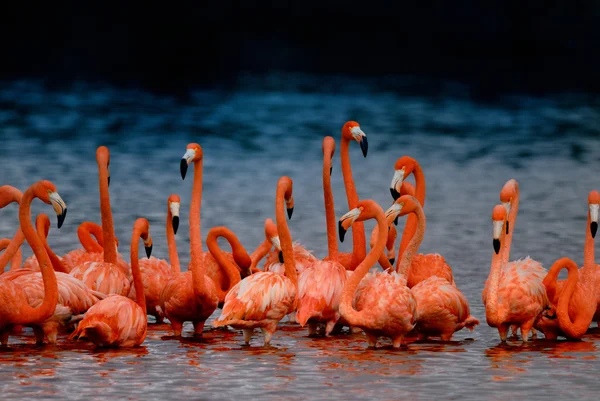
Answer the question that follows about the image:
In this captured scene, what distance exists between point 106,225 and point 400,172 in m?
2.74

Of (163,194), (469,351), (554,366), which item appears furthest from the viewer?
(163,194)

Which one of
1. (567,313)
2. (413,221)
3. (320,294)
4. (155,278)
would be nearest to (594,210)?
(567,313)

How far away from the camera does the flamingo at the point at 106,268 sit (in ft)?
35.8

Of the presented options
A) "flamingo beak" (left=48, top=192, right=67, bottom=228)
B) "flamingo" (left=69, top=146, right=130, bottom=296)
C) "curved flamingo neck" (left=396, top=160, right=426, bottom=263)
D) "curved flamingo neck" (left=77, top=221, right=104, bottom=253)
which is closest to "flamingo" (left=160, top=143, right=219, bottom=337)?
"flamingo" (left=69, top=146, right=130, bottom=296)

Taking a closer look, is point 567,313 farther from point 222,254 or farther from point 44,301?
point 44,301

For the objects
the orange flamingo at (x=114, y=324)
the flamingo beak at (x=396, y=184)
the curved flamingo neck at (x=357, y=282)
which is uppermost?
the flamingo beak at (x=396, y=184)

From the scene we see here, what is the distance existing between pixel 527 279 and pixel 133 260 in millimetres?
3210

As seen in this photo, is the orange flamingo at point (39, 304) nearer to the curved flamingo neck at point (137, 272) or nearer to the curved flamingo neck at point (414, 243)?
the curved flamingo neck at point (137, 272)

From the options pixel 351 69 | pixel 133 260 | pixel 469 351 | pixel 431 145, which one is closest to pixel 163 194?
pixel 431 145

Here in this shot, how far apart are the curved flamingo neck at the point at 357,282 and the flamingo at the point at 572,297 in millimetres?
1439

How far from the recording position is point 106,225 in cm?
1167

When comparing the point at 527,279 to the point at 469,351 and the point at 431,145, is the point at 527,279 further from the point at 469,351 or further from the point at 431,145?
the point at 431,145

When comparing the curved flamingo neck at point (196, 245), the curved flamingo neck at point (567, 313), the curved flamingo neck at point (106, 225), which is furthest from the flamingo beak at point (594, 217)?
the curved flamingo neck at point (106, 225)

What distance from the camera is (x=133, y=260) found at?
10.5 meters
